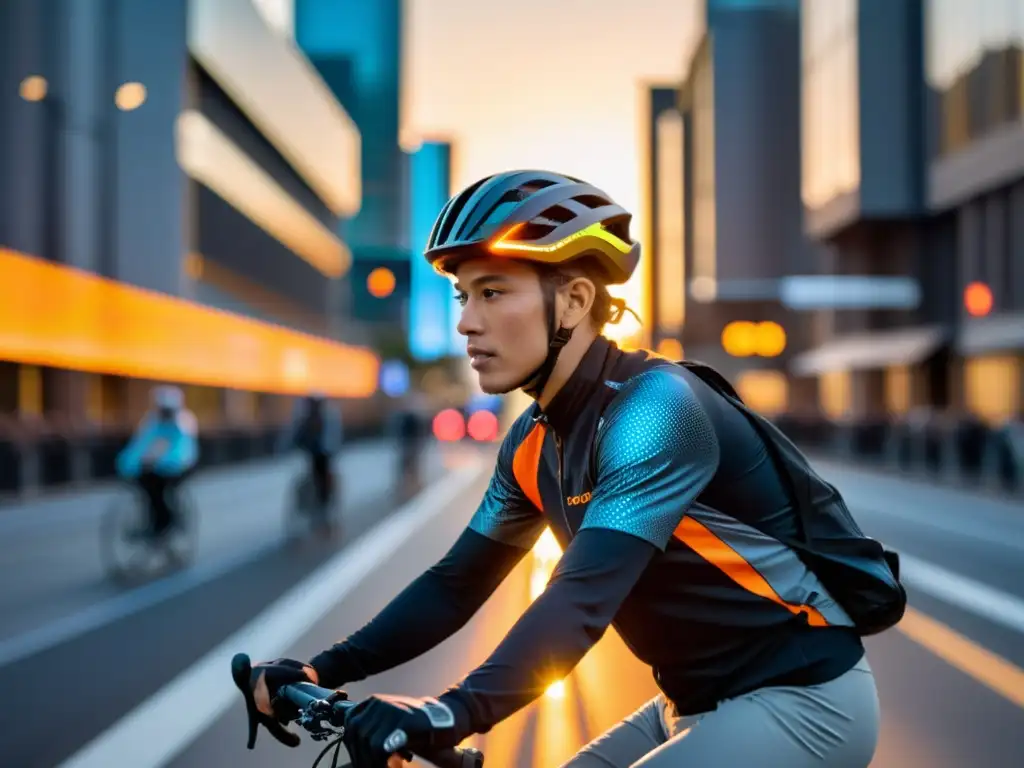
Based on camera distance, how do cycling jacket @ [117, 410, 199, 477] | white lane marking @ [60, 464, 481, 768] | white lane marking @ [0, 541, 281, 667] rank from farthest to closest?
cycling jacket @ [117, 410, 199, 477], white lane marking @ [0, 541, 281, 667], white lane marking @ [60, 464, 481, 768]

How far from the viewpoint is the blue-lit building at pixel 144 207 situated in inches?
1308

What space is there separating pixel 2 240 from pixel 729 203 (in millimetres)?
82368

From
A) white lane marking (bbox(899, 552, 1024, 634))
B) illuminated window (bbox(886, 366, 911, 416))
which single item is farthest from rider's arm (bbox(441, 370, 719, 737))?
illuminated window (bbox(886, 366, 911, 416))

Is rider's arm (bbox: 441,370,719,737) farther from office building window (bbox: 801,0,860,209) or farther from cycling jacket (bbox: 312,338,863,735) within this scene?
office building window (bbox: 801,0,860,209)

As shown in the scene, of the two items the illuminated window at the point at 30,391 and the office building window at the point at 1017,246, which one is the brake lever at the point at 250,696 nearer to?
the illuminated window at the point at 30,391

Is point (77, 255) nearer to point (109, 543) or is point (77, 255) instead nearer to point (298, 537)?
point (298, 537)

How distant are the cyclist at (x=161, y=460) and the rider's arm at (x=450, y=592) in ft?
33.8

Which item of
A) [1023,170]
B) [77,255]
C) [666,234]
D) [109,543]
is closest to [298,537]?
[109,543]

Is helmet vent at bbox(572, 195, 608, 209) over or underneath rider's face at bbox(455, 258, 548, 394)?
over

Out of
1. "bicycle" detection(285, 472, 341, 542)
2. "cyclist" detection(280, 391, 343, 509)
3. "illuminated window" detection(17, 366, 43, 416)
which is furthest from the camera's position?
"illuminated window" detection(17, 366, 43, 416)

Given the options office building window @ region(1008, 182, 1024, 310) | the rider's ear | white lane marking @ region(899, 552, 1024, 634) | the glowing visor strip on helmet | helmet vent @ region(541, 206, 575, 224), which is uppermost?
office building window @ region(1008, 182, 1024, 310)

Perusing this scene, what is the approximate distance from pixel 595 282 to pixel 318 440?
1486 centimetres

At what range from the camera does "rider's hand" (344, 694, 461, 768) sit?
203 cm

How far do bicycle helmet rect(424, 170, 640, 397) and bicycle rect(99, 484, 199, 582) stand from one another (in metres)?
10.3
